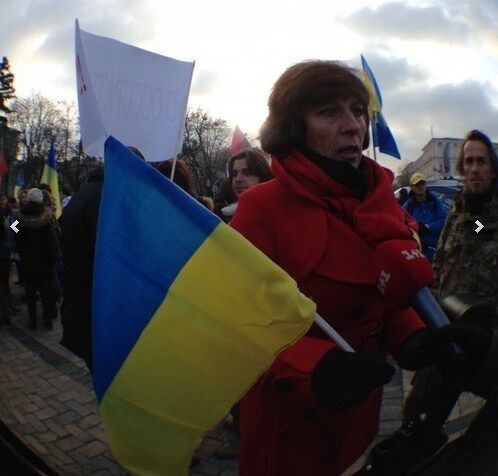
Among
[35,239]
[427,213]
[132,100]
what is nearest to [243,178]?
[132,100]

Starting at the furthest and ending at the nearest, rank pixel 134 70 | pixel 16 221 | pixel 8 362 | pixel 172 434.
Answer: pixel 134 70 → pixel 16 221 → pixel 8 362 → pixel 172 434

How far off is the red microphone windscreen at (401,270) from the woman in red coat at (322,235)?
0.16 ft

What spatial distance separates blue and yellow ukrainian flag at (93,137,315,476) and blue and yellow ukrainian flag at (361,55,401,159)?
387mm

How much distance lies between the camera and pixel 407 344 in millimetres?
933

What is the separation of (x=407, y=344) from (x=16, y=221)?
0.89 metres

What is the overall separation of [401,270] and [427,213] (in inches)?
30.9

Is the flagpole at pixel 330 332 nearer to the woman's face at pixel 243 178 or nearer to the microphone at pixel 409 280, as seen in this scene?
the microphone at pixel 409 280

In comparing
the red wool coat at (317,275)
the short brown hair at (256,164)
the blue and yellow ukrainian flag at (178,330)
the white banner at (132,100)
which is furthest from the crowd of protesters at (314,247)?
the short brown hair at (256,164)

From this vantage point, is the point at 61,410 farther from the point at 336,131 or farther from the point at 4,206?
the point at 336,131

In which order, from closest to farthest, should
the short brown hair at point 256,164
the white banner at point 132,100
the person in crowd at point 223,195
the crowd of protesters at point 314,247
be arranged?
the crowd of protesters at point 314,247
the white banner at point 132,100
the short brown hair at point 256,164
the person in crowd at point 223,195

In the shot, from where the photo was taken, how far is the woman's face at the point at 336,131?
1002mm

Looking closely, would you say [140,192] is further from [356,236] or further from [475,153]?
[475,153]

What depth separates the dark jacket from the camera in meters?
1.02

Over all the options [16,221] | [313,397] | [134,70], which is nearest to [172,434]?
[313,397]
